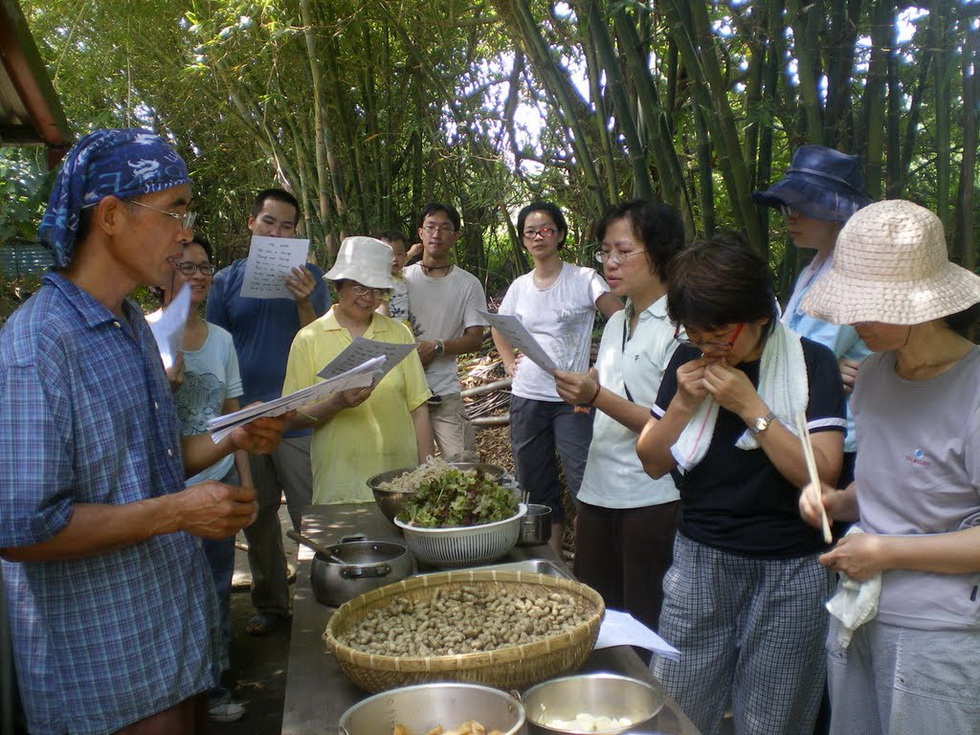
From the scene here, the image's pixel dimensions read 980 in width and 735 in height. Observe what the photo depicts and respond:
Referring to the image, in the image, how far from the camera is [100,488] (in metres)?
1.66

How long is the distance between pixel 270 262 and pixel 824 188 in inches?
89.0

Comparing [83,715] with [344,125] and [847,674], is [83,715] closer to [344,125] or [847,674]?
[847,674]

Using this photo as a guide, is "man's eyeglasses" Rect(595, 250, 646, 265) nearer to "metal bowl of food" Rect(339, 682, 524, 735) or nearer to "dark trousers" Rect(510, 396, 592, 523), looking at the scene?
"dark trousers" Rect(510, 396, 592, 523)

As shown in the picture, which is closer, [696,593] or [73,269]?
[73,269]

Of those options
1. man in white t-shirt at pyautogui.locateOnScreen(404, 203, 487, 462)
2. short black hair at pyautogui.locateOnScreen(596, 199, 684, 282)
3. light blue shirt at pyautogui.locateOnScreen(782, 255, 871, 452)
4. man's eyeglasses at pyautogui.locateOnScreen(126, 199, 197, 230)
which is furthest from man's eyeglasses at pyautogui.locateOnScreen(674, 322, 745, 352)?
man in white t-shirt at pyautogui.locateOnScreen(404, 203, 487, 462)

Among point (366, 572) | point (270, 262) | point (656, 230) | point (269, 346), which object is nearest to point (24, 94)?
point (270, 262)

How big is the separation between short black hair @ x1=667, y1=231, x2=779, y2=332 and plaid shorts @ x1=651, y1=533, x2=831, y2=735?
599 millimetres

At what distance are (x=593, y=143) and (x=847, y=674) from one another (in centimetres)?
301

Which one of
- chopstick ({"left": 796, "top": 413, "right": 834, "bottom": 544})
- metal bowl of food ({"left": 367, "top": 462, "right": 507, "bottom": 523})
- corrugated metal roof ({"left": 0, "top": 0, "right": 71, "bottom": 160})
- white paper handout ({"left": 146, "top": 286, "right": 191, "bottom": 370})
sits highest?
corrugated metal roof ({"left": 0, "top": 0, "right": 71, "bottom": 160})

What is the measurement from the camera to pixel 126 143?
174 cm

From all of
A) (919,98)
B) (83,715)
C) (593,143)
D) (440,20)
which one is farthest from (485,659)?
(440,20)

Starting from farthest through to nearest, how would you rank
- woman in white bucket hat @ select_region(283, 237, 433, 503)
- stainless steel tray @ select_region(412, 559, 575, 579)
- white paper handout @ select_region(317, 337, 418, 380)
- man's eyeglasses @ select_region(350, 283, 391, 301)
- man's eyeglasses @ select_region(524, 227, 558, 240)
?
man's eyeglasses @ select_region(524, 227, 558, 240), man's eyeglasses @ select_region(350, 283, 391, 301), woman in white bucket hat @ select_region(283, 237, 433, 503), white paper handout @ select_region(317, 337, 418, 380), stainless steel tray @ select_region(412, 559, 575, 579)

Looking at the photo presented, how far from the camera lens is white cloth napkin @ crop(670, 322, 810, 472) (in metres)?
2.03

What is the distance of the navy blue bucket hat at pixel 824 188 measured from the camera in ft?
8.32
